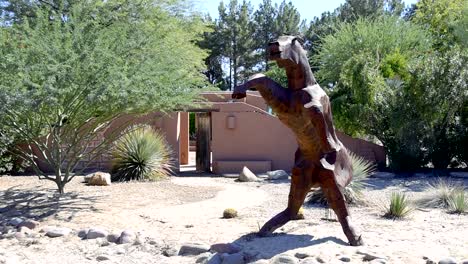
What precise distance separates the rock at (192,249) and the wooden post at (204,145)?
12083mm

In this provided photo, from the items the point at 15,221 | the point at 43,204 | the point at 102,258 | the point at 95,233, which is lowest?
the point at 102,258

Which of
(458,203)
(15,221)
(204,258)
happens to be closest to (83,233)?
(15,221)

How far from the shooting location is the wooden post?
67.5ft

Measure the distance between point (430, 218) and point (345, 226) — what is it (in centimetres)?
307

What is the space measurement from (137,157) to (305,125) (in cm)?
998

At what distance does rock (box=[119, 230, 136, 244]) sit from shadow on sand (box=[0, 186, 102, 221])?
190 centimetres

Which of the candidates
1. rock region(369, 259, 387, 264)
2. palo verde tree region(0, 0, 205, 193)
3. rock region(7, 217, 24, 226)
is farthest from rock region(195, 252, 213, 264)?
rock region(7, 217, 24, 226)

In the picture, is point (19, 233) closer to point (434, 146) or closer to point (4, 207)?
point (4, 207)

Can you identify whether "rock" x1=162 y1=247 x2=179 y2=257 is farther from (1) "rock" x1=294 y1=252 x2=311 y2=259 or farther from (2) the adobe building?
(2) the adobe building

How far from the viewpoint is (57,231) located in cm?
962

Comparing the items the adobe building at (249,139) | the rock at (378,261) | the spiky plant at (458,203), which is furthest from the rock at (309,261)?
the adobe building at (249,139)

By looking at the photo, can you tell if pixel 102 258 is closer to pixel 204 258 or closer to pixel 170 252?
pixel 170 252

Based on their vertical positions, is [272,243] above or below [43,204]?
below

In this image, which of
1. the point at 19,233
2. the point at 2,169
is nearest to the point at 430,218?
the point at 19,233
